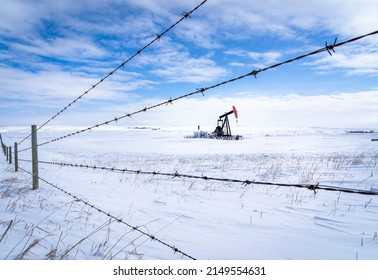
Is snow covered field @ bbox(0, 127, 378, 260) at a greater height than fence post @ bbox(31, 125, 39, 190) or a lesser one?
lesser

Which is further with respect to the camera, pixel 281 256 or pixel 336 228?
pixel 336 228

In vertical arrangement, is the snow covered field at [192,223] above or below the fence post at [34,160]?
below

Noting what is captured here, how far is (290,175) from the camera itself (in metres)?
8.34

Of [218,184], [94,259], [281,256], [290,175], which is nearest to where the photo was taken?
[94,259]

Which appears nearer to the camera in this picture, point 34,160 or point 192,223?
point 192,223

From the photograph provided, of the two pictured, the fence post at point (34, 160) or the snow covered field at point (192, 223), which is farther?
the fence post at point (34, 160)

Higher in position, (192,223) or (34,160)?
(34,160)

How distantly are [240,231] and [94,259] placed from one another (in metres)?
1.77

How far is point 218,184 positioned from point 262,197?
171 cm

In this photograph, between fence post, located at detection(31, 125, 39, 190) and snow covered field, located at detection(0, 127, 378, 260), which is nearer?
snow covered field, located at detection(0, 127, 378, 260)
